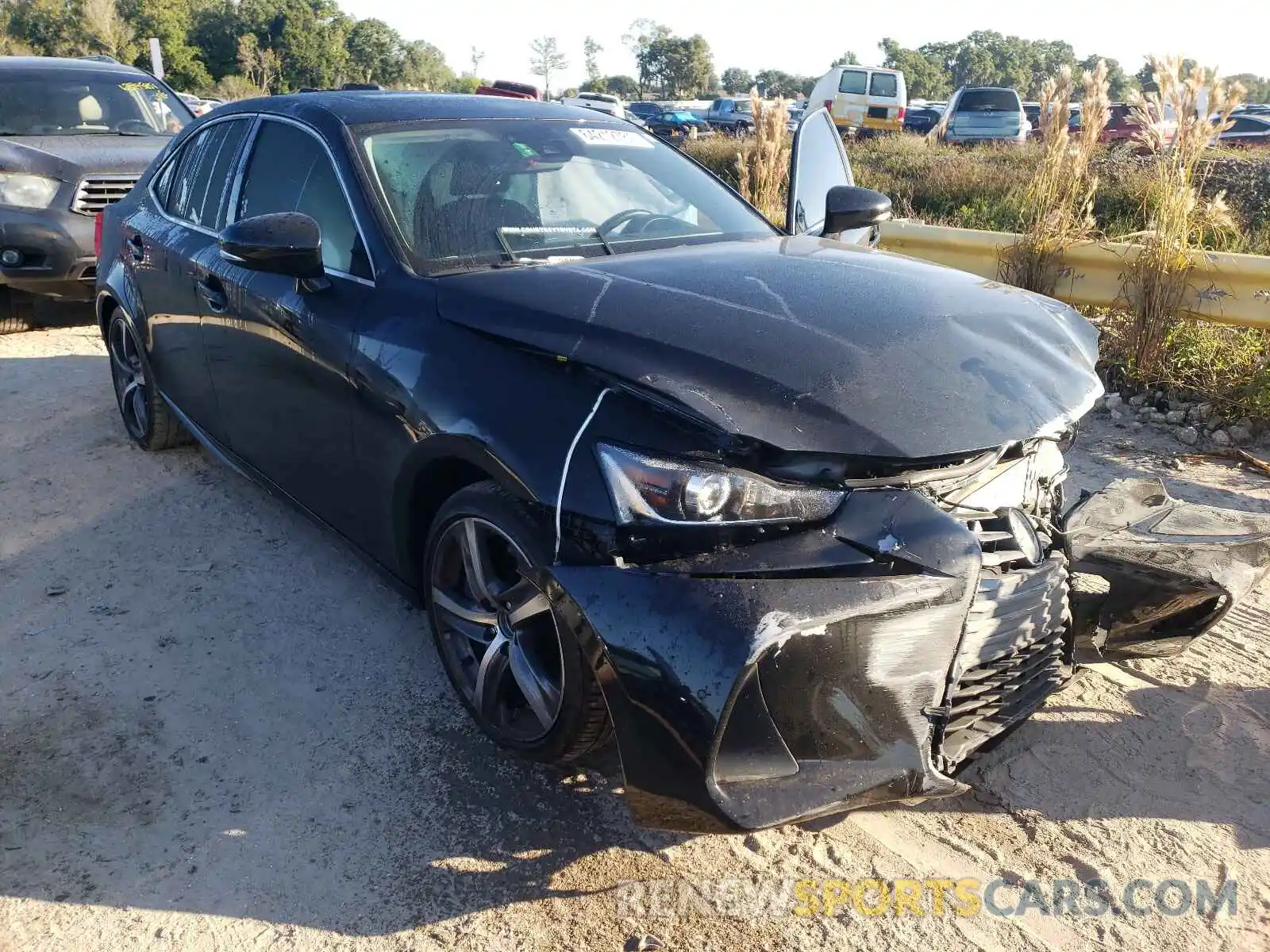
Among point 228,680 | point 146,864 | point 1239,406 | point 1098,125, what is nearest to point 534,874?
point 146,864

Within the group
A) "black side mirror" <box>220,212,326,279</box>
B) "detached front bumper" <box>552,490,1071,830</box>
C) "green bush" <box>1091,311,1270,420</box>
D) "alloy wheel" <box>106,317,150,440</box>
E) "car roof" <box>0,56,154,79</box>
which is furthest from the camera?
"car roof" <box>0,56,154,79</box>

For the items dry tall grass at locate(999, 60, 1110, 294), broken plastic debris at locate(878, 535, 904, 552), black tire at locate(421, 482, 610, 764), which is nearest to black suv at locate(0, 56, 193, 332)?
black tire at locate(421, 482, 610, 764)

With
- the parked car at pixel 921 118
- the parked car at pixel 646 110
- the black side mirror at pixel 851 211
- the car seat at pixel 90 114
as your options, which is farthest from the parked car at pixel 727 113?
the black side mirror at pixel 851 211

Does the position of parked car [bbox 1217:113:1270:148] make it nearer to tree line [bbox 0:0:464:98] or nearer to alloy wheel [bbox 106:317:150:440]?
alloy wheel [bbox 106:317:150:440]

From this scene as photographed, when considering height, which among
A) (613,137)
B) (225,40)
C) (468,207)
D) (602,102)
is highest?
(225,40)

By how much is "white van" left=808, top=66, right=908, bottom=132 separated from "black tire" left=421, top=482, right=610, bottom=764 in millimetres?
21430

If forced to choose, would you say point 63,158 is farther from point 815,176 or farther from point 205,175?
point 815,176

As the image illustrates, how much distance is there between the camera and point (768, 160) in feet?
25.7

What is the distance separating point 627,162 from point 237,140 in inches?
63.2

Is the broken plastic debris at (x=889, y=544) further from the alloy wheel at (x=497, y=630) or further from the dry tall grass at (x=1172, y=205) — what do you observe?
the dry tall grass at (x=1172, y=205)

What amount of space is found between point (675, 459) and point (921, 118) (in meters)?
31.9

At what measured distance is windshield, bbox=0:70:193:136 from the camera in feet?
25.6

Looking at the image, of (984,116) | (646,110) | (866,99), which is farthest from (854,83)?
(646,110)

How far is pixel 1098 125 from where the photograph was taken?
6.12 meters
